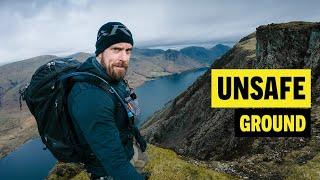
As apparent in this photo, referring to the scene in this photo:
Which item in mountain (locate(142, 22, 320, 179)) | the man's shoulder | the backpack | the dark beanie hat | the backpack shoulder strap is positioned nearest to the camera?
the man's shoulder

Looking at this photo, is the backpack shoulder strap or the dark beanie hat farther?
the dark beanie hat

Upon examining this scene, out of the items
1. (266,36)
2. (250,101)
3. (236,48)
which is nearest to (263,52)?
(266,36)

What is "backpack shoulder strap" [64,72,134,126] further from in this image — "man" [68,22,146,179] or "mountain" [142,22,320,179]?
"mountain" [142,22,320,179]

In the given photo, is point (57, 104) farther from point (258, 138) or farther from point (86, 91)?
point (258, 138)

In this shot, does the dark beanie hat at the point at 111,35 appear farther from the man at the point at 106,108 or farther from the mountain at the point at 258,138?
the mountain at the point at 258,138

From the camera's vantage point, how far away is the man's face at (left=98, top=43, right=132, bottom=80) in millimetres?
5645

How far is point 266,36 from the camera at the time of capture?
79.5 meters

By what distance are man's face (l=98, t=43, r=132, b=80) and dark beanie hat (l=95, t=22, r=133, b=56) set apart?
7 cm

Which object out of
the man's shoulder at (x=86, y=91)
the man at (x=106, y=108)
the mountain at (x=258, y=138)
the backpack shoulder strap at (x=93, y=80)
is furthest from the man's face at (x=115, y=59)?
the mountain at (x=258, y=138)

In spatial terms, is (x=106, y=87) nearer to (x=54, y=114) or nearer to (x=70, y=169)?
(x=54, y=114)

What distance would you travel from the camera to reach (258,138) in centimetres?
3684

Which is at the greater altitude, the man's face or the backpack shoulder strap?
the man's face

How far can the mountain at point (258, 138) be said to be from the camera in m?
24.4

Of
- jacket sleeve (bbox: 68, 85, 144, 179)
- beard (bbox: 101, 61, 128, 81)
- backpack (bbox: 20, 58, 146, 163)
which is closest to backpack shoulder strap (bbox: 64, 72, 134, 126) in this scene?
backpack (bbox: 20, 58, 146, 163)
